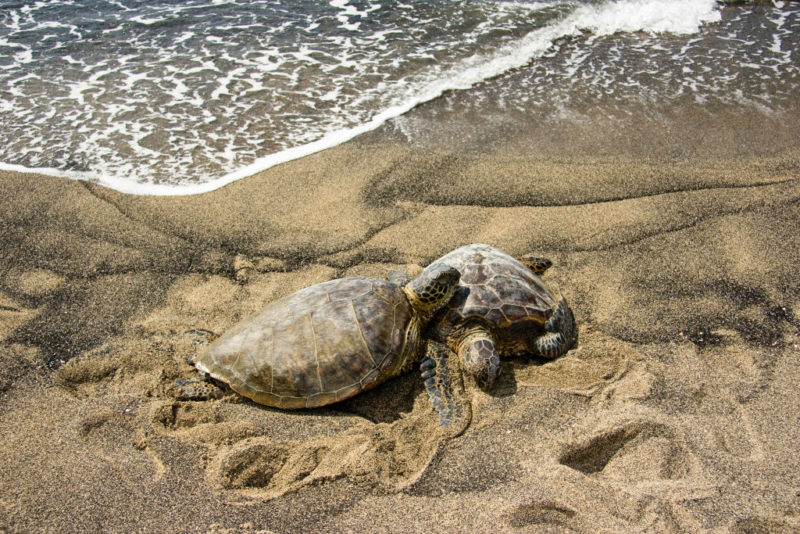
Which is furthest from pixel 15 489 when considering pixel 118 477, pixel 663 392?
pixel 663 392

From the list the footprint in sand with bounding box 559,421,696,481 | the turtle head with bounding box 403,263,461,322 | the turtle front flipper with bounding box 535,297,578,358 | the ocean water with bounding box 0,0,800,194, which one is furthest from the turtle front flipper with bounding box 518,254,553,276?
the ocean water with bounding box 0,0,800,194

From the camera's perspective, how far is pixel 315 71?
676cm

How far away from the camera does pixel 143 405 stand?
2740 millimetres

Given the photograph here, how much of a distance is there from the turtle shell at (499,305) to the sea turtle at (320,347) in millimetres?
168

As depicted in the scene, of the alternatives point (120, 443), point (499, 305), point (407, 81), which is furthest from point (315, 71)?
point (120, 443)

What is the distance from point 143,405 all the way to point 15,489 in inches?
24.0

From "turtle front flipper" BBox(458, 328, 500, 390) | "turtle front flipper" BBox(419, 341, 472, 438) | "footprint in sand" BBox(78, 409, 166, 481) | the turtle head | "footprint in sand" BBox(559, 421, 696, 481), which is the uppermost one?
the turtle head

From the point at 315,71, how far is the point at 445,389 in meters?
5.20

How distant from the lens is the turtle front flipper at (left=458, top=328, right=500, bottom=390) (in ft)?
9.36

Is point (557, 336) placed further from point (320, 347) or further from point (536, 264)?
point (320, 347)

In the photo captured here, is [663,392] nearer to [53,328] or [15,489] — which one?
[15,489]

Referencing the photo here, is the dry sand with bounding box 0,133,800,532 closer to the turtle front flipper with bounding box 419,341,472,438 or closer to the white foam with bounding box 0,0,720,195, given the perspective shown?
the turtle front flipper with bounding box 419,341,472,438

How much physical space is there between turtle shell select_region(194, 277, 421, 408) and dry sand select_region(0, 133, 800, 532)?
140 mm

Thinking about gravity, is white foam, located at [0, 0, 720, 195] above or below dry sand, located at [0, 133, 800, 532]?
above
